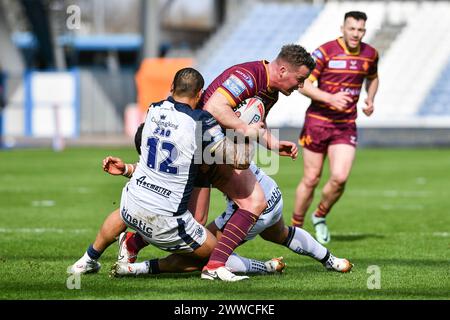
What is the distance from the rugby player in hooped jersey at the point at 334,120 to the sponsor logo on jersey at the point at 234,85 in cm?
352

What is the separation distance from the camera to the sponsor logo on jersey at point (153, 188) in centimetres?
757

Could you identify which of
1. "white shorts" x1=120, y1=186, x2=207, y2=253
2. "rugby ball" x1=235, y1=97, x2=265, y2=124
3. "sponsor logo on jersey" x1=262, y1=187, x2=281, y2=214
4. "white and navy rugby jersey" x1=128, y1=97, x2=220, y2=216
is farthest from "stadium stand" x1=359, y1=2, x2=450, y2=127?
"white and navy rugby jersey" x1=128, y1=97, x2=220, y2=216

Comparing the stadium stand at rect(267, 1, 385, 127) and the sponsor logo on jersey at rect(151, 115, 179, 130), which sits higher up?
the sponsor logo on jersey at rect(151, 115, 179, 130)

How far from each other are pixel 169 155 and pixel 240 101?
0.71m

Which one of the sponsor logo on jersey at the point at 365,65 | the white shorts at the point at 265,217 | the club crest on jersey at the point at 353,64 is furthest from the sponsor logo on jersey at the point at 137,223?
the sponsor logo on jersey at the point at 365,65

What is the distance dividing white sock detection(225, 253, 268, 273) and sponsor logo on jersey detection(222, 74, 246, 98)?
1299mm

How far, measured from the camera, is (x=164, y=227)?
7.57 meters

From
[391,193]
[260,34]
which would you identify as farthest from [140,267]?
[260,34]

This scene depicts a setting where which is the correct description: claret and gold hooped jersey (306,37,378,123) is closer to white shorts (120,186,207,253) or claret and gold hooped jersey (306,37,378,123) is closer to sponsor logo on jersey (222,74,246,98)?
sponsor logo on jersey (222,74,246,98)

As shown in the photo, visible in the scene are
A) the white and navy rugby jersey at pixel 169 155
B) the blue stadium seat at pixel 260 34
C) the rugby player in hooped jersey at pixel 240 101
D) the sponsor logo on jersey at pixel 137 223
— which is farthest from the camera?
the blue stadium seat at pixel 260 34

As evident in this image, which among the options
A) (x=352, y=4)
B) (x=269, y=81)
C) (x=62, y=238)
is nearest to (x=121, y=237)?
(x=269, y=81)

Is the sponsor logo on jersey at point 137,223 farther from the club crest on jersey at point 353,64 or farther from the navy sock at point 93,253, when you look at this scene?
the club crest on jersey at point 353,64

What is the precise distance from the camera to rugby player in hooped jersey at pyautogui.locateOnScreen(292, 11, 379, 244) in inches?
442
